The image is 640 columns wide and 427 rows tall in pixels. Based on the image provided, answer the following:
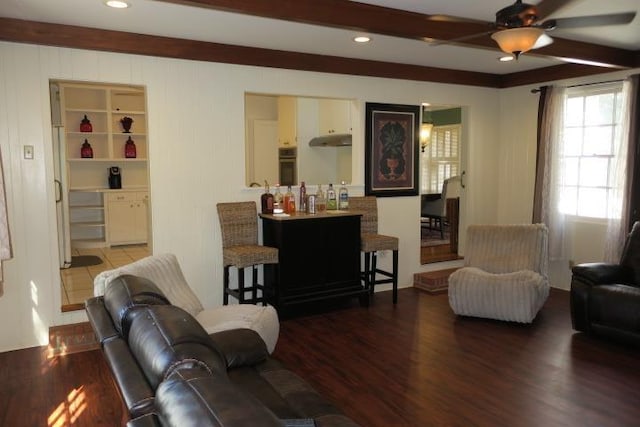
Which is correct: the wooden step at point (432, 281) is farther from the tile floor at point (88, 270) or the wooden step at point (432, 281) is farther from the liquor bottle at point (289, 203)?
the tile floor at point (88, 270)

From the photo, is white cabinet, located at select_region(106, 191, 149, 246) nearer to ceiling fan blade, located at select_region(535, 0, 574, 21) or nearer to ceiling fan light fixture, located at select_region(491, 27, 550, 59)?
ceiling fan light fixture, located at select_region(491, 27, 550, 59)

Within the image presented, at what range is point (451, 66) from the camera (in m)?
5.71

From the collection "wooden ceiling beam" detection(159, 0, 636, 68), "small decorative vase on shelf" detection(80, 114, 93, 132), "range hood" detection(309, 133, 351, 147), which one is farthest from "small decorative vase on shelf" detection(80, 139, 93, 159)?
"wooden ceiling beam" detection(159, 0, 636, 68)

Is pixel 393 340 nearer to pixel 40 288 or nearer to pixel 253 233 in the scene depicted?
pixel 253 233

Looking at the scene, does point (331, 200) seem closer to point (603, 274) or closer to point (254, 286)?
point (254, 286)

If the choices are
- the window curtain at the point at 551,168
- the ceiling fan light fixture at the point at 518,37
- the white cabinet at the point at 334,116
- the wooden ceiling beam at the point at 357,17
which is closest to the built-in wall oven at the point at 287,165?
the white cabinet at the point at 334,116

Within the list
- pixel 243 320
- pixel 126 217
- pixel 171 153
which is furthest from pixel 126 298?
pixel 126 217

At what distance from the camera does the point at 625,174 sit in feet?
16.4

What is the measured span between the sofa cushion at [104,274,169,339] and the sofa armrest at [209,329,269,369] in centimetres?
47

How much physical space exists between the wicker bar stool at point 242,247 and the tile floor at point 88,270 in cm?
132

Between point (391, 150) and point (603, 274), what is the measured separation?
2.46 m

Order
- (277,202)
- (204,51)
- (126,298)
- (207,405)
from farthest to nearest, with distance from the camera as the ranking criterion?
(277,202) < (204,51) < (126,298) < (207,405)

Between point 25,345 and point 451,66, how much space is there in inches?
193

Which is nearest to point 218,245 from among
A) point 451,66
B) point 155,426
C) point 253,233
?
point 253,233
